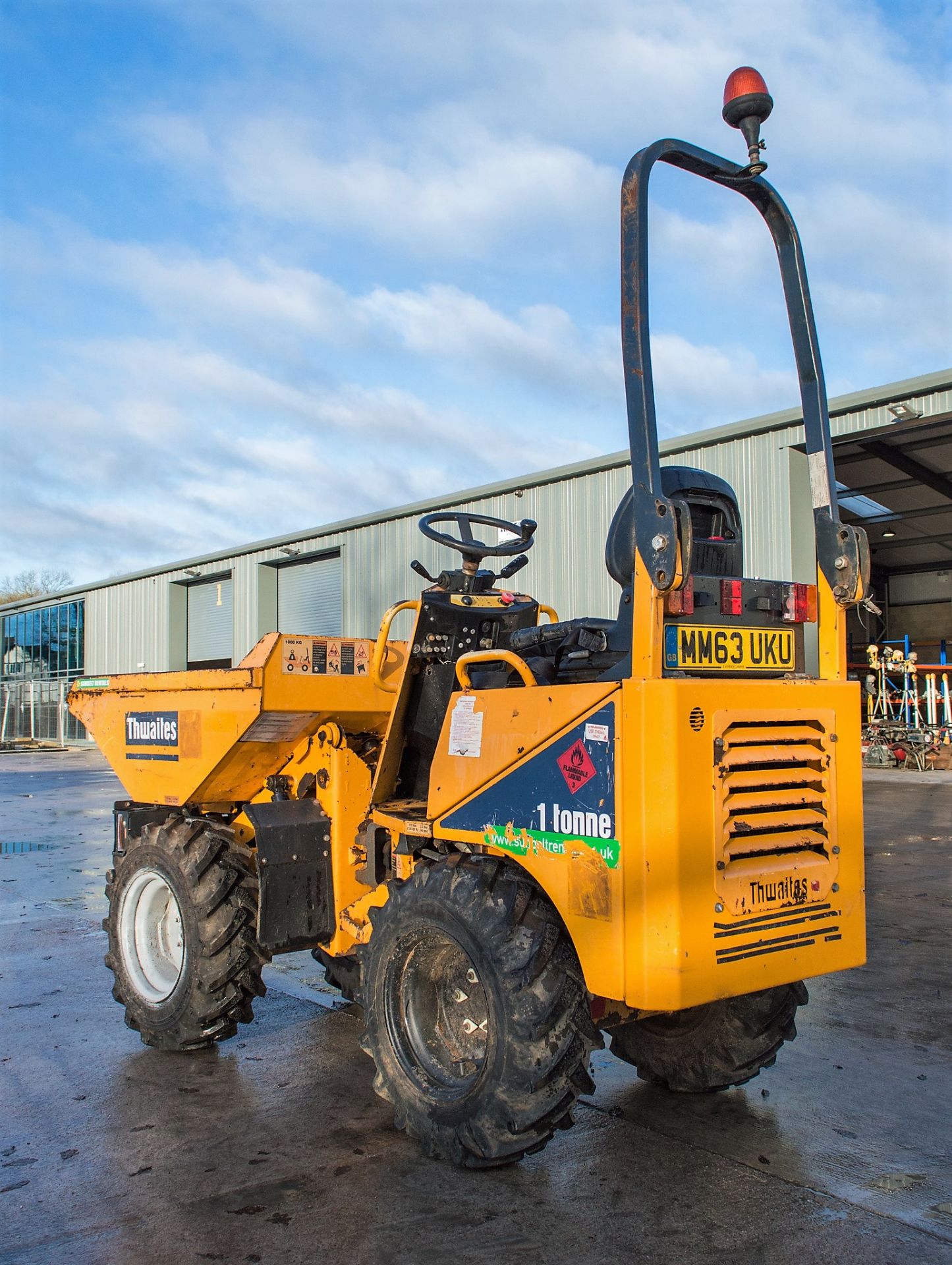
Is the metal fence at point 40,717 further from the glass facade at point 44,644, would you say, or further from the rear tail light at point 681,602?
the rear tail light at point 681,602

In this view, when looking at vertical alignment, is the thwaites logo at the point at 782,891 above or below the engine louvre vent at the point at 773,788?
below

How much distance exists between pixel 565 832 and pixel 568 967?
0.41 metres

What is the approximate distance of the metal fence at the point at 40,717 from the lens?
35.5m

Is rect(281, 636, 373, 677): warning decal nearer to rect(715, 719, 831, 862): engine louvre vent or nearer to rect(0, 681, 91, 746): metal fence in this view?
rect(715, 719, 831, 862): engine louvre vent

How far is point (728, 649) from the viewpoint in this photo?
3.28 metres

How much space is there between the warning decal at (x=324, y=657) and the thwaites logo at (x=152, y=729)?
0.77 m

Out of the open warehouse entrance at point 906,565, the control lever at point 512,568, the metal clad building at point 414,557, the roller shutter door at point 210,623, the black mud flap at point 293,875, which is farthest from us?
the roller shutter door at point 210,623

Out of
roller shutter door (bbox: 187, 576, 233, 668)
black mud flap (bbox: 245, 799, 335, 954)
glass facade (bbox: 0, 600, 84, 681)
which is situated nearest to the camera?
black mud flap (bbox: 245, 799, 335, 954)

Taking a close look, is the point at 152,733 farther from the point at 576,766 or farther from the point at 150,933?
the point at 576,766

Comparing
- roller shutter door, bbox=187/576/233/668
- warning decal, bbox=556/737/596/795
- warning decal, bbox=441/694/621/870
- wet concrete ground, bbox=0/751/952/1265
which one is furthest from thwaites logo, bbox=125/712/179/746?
roller shutter door, bbox=187/576/233/668

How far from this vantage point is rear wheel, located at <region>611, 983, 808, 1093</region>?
378 centimetres

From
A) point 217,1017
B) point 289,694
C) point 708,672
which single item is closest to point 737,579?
point 708,672

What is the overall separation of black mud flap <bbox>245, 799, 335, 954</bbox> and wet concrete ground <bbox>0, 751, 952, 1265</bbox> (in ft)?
1.79

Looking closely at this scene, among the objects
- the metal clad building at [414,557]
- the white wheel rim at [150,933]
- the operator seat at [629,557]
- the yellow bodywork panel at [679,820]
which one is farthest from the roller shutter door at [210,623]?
the yellow bodywork panel at [679,820]
